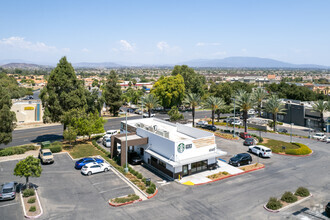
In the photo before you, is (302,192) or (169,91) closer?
(302,192)

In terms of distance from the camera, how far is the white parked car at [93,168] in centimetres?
3071

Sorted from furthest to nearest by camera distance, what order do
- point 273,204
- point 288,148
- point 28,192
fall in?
1. point 288,148
2. point 28,192
3. point 273,204

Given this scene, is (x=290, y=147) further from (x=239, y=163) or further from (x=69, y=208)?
(x=69, y=208)

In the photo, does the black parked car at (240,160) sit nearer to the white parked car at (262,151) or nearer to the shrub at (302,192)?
the white parked car at (262,151)

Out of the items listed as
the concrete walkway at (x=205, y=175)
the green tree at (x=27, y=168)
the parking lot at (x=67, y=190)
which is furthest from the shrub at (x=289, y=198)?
the green tree at (x=27, y=168)

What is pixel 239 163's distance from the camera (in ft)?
111

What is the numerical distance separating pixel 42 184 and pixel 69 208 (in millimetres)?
7186

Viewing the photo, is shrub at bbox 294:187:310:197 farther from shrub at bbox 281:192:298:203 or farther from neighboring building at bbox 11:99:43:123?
neighboring building at bbox 11:99:43:123

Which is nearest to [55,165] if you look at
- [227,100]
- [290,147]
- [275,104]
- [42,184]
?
[42,184]

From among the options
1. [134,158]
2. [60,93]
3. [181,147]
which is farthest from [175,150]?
[60,93]

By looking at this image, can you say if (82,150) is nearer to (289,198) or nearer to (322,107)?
(289,198)

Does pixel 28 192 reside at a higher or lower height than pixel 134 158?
lower

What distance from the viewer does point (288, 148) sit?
4225 cm

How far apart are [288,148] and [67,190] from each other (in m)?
34.1
